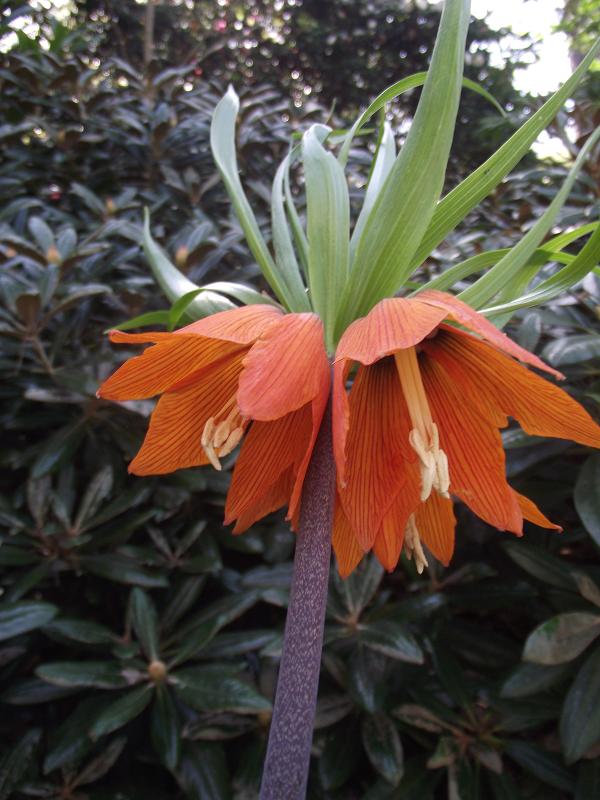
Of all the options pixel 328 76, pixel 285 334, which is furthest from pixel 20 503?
pixel 328 76

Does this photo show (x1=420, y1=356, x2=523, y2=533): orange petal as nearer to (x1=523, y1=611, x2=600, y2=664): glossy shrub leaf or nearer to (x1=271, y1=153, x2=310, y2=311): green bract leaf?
(x1=271, y1=153, x2=310, y2=311): green bract leaf

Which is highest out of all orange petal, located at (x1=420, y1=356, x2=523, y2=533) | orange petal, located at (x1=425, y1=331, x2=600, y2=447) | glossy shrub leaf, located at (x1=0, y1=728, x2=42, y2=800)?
orange petal, located at (x1=425, y1=331, x2=600, y2=447)

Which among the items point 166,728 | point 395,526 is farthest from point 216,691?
point 395,526

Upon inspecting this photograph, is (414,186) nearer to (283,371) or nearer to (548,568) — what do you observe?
(283,371)

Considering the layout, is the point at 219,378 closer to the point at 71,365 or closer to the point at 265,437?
the point at 265,437

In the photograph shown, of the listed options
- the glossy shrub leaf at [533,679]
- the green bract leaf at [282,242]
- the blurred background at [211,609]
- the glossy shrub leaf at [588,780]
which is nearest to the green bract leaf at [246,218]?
the green bract leaf at [282,242]

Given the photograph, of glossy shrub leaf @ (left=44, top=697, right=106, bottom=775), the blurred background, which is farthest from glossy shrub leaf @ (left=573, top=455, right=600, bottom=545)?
glossy shrub leaf @ (left=44, top=697, right=106, bottom=775)

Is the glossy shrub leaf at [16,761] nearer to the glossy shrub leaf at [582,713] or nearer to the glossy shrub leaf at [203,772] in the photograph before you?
the glossy shrub leaf at [203,772]
